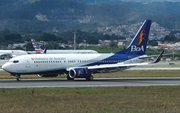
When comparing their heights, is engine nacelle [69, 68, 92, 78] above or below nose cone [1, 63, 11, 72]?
below

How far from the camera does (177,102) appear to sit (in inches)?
936

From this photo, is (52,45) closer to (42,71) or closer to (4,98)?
(42,71)

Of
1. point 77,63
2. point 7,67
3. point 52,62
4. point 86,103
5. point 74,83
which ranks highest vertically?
point 52,62

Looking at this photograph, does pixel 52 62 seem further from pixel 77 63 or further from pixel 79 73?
pixel 79 73

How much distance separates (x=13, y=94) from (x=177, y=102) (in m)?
13.3

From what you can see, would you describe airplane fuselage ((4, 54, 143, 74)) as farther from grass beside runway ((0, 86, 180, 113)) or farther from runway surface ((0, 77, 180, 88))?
grass beside runway ((0, 86, 180, 113))

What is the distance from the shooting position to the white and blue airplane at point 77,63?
43844 mm

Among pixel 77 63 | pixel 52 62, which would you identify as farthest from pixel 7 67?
pixel 77 63

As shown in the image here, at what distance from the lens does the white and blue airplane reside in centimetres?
4384

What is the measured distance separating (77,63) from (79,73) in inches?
130

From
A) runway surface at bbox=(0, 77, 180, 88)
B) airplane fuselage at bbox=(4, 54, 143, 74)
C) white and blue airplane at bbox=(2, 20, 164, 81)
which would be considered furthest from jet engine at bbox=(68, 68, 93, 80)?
airplane fuselage at bbox=(4, 54, 143, 74)

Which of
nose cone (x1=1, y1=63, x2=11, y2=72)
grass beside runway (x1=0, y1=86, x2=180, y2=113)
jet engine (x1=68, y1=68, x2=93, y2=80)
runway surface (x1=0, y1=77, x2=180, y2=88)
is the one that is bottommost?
grass beside runway (x1=0, y1=86, x2=180, y2=113)

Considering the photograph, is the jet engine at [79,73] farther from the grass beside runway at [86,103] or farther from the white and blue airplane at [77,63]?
the grass beside runway at [86,103]

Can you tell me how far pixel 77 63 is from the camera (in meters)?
47.6
